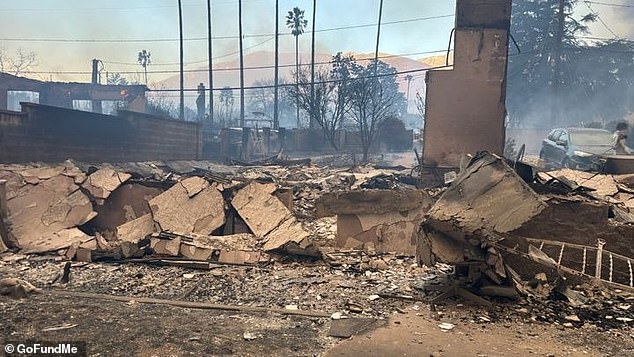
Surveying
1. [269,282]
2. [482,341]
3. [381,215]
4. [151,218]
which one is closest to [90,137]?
[151,218]

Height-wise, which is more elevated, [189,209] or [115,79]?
[115,79]

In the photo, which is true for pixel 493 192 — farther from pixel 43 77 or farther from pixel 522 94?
pixel 43 77

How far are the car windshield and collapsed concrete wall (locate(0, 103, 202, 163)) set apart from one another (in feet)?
48.0

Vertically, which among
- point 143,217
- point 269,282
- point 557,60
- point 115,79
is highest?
point 115,79

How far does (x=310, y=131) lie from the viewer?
101ft

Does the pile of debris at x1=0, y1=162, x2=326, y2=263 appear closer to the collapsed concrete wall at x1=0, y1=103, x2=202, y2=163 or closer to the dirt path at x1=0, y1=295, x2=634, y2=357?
the dirt path at x1=0, y1=295, x2=634, y2=357

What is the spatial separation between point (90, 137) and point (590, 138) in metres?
15.3

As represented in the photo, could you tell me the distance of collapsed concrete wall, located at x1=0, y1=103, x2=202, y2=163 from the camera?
40.2 ft

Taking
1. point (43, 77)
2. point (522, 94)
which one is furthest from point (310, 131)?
point (43, 77)

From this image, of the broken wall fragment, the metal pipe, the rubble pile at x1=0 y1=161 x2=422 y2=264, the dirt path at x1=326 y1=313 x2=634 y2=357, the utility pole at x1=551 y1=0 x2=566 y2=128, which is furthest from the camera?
the utility pole at x1=551 y1=0 x2=566 y2=128

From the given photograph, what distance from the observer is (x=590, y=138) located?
1186cm

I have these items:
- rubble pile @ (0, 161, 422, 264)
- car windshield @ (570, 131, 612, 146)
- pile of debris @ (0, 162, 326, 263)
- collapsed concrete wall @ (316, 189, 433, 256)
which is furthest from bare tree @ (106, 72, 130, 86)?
collapsed concrete wall @ (316, 189, 433, 256)

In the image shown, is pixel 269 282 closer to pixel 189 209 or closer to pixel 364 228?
Answer: pixel 364 228

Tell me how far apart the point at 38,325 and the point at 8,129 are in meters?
9.99
